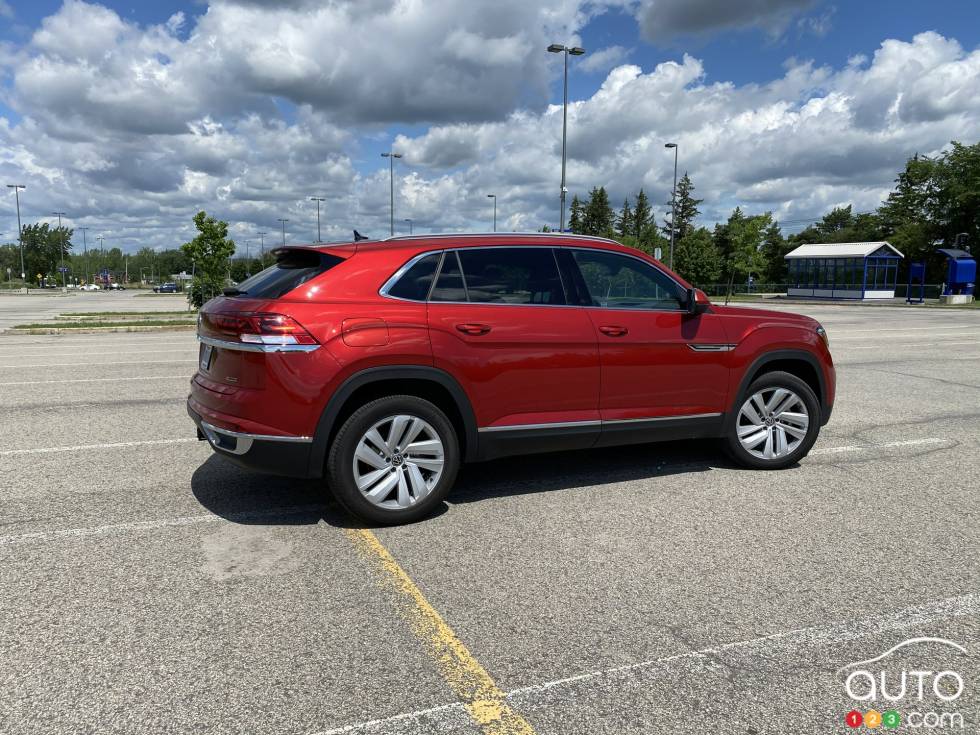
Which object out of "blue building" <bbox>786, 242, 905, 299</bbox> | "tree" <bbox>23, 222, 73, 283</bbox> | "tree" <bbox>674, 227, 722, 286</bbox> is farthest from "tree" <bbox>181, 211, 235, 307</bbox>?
"tree" <bbox>23, 222, 73, 283</bbox>

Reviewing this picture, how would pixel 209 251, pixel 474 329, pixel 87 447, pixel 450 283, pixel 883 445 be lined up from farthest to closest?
pixel 209 251, pixel 883 445, pixel 87 447, pixel 450 283, pixel 474 329

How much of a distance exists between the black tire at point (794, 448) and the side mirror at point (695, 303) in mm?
789

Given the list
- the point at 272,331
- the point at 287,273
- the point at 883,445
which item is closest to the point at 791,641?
the point at 272,331

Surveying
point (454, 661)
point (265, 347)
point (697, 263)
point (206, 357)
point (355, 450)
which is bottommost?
point (454, 661)

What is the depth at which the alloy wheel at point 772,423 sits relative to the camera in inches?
211

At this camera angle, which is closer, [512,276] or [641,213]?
[512,276]

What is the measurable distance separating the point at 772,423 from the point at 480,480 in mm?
2315

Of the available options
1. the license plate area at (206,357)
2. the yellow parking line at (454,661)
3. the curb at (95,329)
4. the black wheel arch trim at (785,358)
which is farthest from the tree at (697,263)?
the yellow parking line at (454,661)

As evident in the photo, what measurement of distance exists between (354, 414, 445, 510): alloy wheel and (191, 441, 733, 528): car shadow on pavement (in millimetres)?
266

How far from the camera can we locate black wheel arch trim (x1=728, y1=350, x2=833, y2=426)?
17.2 feet

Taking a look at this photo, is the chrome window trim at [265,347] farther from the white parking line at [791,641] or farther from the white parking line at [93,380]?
the white parking line at [93,380]

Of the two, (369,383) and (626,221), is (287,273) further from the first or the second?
(626,221)

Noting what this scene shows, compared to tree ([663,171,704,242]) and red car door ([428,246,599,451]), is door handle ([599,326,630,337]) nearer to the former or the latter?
red car door ([428,246,599,451])

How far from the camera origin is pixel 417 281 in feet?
A: 14.1
